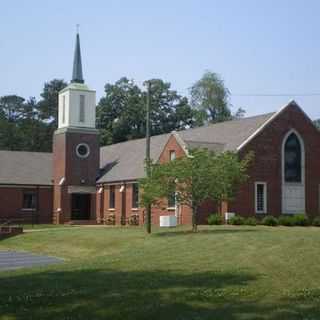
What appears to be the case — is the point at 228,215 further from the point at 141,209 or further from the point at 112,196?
the point at 112,196

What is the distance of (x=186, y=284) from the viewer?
53.1 ft

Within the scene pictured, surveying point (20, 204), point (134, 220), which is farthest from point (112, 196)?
point (20, 204)

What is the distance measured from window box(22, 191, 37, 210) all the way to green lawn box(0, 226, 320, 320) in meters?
32.0

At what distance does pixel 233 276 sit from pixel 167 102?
74.7 m

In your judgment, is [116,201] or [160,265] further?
[116,201]

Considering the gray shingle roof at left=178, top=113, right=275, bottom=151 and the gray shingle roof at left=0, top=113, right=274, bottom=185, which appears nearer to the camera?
the gray shingle roof at left=178, top=113, right=275, bottom=151

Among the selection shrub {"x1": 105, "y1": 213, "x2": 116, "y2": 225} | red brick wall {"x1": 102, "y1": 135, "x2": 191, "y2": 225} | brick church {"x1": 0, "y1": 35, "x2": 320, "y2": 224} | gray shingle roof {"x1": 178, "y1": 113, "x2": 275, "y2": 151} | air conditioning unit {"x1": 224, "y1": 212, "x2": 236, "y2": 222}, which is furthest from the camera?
shrub {"x1": 105, "y1": 213, "x2": 116, "y2": 225}

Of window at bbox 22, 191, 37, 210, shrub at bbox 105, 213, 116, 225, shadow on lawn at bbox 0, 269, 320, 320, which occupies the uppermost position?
window at bbox 22, 191, 37, 210

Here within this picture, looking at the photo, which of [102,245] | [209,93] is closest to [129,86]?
[209,93]

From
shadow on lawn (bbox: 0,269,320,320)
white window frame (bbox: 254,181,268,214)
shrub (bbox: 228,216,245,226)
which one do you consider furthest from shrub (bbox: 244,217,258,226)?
shadow on lawn (bbox: 0,269,320,320)

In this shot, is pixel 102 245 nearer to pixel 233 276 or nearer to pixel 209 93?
pixel 233 276

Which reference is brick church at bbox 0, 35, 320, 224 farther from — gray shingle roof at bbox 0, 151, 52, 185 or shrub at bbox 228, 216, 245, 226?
shrub at bbox 228, 216, 245, 226

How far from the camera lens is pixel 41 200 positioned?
58.3 m

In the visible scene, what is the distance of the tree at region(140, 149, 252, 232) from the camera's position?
1244 inches
